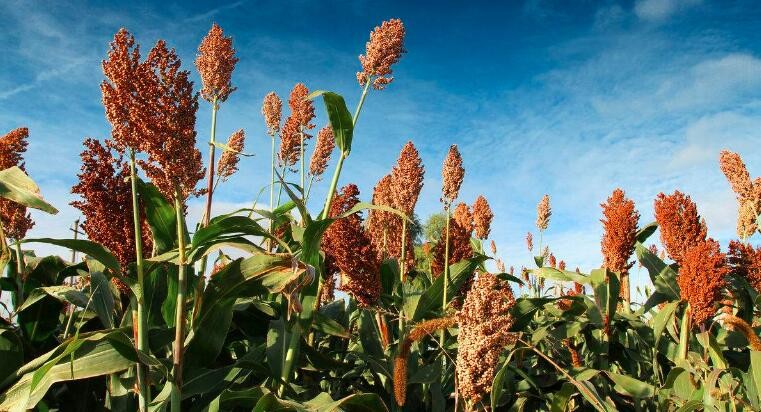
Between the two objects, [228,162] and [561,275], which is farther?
[228,162]

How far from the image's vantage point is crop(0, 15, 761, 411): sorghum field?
2.20 meters

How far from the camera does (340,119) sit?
2.76 m

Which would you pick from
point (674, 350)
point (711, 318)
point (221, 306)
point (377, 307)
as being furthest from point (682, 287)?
point (221, 306)

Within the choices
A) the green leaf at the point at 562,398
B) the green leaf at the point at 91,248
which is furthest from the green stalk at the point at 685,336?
the green leaf at the point at 91,248

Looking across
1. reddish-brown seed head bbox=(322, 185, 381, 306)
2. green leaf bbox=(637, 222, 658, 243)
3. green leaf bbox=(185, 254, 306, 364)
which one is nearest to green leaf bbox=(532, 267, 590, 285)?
green leaf bbox=(637, 222, 658, 243)

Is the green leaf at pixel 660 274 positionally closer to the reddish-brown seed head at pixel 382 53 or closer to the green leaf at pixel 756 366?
the green leaf at pixel 756 366

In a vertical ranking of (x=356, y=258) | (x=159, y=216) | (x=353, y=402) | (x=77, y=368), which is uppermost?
(x=159, y=216)

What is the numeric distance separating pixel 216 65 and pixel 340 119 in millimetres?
1386

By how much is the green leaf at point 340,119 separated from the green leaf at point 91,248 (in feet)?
3.68

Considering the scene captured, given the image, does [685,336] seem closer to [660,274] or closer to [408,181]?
[660,274]

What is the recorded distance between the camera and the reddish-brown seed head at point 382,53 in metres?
3.22

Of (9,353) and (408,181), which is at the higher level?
(408,181)

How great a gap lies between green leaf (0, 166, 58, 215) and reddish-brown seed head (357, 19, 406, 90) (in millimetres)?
1752

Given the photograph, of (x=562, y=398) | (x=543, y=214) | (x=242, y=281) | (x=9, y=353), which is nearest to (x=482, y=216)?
(x=543, y=214)
